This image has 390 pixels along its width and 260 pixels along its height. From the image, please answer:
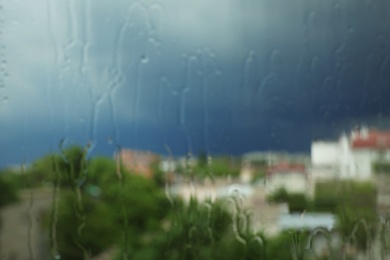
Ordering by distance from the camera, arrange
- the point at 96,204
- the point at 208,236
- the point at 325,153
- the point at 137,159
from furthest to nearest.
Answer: the point at 96,204 → the point at 325,153 → the point at 137,159 → the point at 208,236

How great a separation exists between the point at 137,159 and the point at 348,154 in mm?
1262

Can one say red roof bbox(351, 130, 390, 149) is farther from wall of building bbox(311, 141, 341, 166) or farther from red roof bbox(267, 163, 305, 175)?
red roof bbox(267, 163, 305, 175)

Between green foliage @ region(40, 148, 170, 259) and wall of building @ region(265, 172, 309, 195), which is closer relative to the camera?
green foliage @ region(40, 148, 170, 259)

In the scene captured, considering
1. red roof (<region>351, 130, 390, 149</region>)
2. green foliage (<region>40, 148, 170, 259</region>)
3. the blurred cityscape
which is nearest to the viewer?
the blurred cityscape

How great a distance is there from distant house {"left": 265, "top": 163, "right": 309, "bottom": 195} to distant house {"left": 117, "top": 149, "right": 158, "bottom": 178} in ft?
2.25

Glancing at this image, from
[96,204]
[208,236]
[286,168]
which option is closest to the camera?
[208,236]

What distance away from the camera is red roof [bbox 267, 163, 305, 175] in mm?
3979

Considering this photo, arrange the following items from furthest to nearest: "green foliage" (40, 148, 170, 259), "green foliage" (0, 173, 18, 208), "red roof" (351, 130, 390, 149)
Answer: "red roof" (351, 130, 390, 149) → "green foliage" (0, 173, 18, 208) → "green foliage" (40, 148, 170, 259)

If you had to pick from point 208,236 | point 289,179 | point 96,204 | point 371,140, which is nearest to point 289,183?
point 289,179

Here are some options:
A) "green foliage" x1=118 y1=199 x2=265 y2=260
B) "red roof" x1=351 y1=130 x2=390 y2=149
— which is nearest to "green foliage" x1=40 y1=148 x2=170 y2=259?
"green foliage" x1=118 y1=199 x2=265 y2=260

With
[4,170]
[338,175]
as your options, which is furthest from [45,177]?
[338,175]

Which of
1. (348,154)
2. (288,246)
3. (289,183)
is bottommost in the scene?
(288,246)

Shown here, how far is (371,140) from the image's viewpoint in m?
4.09

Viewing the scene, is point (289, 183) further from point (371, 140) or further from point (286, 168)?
point (371, 140)
